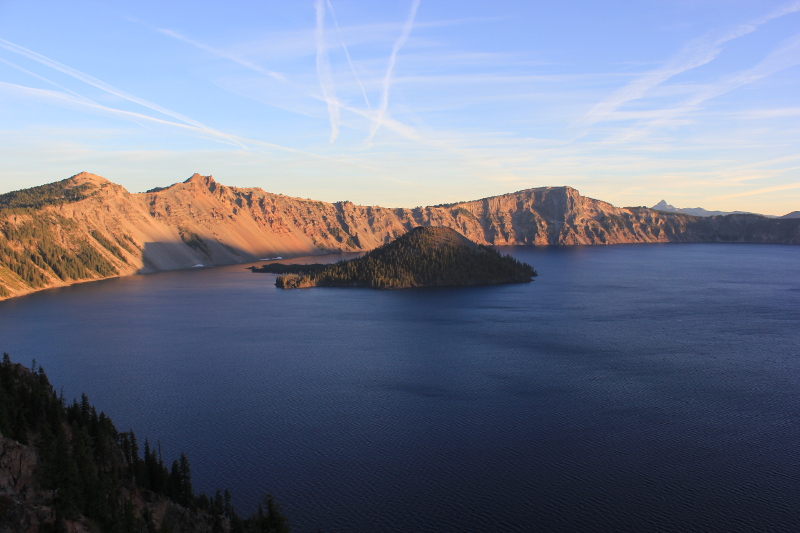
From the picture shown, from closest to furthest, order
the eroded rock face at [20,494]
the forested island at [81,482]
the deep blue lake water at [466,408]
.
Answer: the eroded rock face at [20,494]
the forested island at [81,482]
the deep blue lake water at [466,408]

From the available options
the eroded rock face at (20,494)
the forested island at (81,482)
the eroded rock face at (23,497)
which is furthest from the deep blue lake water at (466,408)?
the eroded rock face at (20,494)

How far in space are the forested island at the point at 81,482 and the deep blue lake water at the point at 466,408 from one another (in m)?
6.18

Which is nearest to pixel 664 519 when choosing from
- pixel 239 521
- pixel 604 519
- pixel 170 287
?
pixel 604 519

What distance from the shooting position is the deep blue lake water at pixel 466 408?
44.9 metres

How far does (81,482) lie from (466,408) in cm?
4336

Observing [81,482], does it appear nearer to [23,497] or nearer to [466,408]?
A: [23,497]

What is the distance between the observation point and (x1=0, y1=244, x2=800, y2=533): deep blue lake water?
1767 inches

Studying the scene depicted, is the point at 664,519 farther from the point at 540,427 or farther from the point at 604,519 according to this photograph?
the point at 540,427

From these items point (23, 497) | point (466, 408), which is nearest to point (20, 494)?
point (23, 497)

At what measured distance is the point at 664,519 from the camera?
41844mm

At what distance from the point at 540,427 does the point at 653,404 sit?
646 inches

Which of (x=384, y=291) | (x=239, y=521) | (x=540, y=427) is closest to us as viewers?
(x=239, y=521)

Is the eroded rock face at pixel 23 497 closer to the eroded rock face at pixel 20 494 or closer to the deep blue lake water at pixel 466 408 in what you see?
the eroded rock face at pixel 20 494

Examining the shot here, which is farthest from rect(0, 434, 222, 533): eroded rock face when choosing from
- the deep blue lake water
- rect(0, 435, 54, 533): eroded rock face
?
the deep blue lake water
